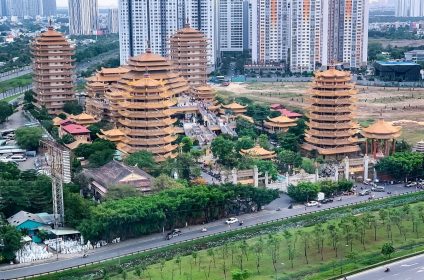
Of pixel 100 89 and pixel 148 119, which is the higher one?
pixel 100 89

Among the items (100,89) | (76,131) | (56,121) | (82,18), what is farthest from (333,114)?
(82,18)

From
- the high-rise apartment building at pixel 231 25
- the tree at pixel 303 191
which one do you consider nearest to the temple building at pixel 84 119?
the tree at pixel 303 191

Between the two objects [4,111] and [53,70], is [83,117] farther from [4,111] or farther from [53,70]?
[53,70]

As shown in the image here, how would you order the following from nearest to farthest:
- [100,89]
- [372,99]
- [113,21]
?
1. [100,89]
2. [372,99]
3. [113,21]

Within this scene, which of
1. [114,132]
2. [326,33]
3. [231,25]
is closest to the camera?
[114,132]

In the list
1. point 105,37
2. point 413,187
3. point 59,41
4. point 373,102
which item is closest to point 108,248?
point 413,187
